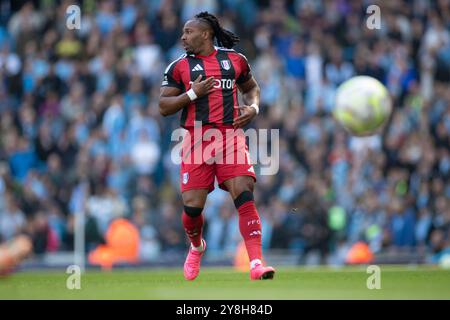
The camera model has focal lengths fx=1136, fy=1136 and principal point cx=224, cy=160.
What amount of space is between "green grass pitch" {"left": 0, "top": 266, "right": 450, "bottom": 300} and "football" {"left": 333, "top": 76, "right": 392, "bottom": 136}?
1792 millimetres

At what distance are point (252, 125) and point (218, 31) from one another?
9.64 metres

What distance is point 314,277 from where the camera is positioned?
1276 cm

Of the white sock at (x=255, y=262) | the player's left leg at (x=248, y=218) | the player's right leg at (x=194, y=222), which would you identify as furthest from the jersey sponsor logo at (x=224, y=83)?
the white sock at (x=255, y=262)

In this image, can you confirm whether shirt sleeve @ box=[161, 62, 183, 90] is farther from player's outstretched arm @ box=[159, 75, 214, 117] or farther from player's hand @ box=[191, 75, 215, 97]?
player's hand @ box=[191, 75, 215, 97]

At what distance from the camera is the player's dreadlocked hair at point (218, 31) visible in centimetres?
1202

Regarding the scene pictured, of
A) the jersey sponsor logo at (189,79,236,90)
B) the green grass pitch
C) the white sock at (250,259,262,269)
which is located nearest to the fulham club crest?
the jersey sponsor logo at (189,79,236,90)

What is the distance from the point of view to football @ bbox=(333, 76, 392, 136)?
13.8m

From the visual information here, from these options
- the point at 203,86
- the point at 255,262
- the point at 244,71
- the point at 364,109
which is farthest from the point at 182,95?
the point at 364,109

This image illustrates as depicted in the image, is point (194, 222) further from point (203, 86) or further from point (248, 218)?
point (203, 86)

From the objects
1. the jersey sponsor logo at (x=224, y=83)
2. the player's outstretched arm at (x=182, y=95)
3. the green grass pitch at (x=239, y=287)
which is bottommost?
the green grass pitch at (x=239, y=287)

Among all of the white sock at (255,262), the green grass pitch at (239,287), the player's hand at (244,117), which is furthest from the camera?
the player's hand at (244,117)

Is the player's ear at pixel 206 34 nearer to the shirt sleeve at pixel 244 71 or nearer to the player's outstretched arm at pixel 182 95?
the shirt sleeve at pixel 244 71

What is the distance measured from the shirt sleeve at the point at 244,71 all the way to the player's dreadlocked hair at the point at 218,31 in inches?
12.2

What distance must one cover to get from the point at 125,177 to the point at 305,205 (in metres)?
3.41
